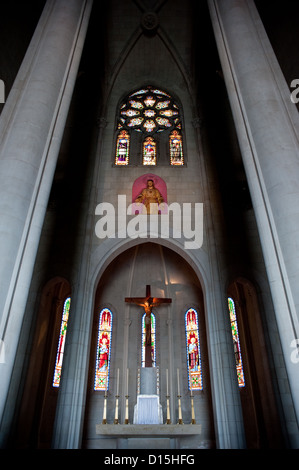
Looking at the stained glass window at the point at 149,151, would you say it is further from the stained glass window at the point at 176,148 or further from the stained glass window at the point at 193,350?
the stained glass window at the point at 193,350

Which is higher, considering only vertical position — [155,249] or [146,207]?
[155,249]

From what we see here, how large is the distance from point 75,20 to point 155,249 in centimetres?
794

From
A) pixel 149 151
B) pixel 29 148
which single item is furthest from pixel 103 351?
pixel 29 148

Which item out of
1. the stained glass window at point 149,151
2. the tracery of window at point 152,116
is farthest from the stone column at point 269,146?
the tracery of window at point 152,116

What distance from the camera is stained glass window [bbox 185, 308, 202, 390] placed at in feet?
31.3

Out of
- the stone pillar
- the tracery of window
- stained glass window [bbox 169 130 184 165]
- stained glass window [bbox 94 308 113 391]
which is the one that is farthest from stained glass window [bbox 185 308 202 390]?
the stone pillar

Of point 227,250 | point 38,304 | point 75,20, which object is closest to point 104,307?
point 38,304

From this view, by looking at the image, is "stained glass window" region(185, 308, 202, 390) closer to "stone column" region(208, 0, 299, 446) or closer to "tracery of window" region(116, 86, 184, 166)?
"tracery of window" region(116, 86, 184, 166)

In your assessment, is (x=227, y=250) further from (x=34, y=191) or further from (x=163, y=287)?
(x=34, y=191)

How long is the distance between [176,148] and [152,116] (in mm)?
2030

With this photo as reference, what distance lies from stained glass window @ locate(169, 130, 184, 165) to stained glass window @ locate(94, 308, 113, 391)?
5610mm

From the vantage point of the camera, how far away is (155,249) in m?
12.1

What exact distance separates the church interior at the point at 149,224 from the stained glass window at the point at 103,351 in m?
0.04

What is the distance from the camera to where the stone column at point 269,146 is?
3.36 meters
